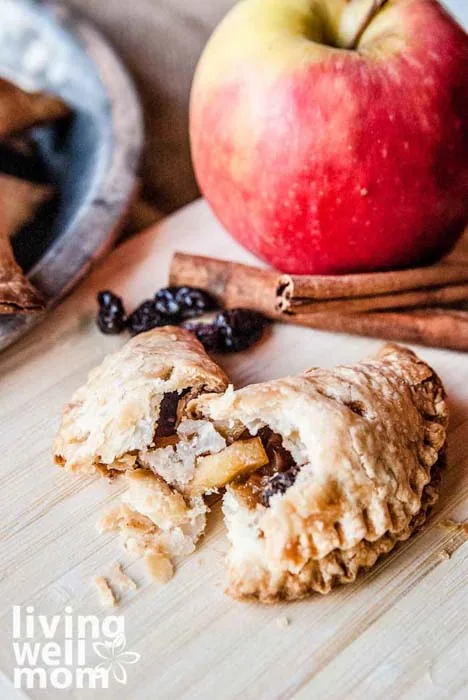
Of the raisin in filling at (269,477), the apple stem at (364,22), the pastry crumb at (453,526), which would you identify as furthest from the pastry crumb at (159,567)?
the apple stem at (364,22)

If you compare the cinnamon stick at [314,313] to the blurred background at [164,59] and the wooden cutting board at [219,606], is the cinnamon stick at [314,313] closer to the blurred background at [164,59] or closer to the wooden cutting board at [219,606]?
the wooden cutting board at [219,606]

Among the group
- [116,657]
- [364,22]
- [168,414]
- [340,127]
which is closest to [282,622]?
[116,657]

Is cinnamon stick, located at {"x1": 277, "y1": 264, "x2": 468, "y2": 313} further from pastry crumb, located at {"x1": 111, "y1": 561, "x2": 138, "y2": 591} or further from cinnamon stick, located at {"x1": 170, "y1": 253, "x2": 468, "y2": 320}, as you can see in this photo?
pastry crumb, located at {"x1": 111, "y1": 561, "x2": 138, "y2": 591}

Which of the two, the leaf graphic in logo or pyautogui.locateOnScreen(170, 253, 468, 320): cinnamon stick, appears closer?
the leaf graphic in logo

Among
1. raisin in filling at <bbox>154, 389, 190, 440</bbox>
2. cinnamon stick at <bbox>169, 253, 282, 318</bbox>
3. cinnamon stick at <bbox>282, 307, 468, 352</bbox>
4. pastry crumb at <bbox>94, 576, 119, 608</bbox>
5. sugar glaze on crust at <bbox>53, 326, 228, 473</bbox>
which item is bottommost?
cinnamon stick at <bbox>282, 307, 468, 352</bbox>

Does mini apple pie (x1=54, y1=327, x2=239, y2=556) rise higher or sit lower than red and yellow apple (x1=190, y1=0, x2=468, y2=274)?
lower

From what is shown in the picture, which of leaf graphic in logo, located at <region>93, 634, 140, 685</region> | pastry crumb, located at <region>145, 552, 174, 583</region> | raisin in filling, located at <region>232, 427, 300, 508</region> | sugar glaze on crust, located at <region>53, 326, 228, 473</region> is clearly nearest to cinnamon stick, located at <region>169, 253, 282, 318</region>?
sugar glaze on crust, located at <region>53, 326, 228, 473</region>

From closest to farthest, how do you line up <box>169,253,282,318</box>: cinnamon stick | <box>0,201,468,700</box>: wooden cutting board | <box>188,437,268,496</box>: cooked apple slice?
<box>0,201,468,700</box>: wooden cutting board < <box>188,437,268,496</box>: cooked apple slice < <box>169,253,282,318</box>: cinnamon stick

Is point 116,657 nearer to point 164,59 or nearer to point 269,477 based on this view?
point 269,477
